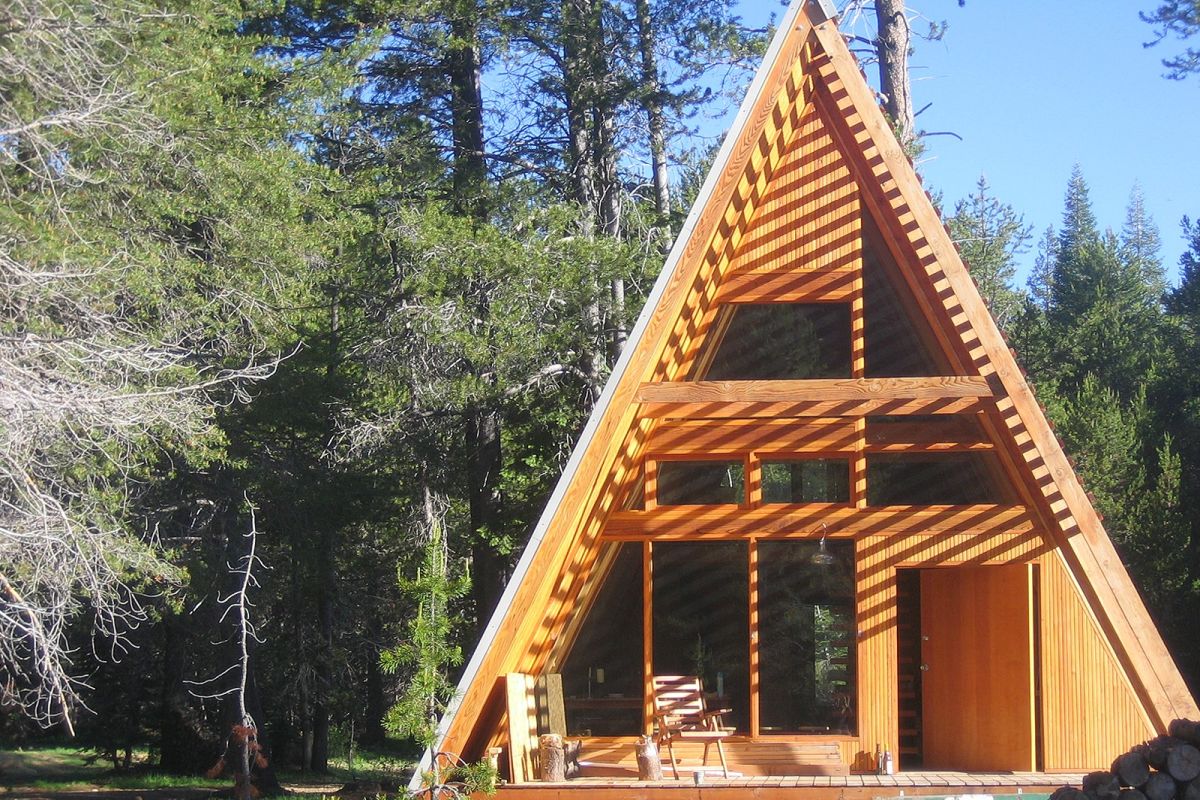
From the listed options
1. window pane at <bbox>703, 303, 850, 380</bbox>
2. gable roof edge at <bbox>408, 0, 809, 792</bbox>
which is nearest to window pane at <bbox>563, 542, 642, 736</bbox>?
gable roof edge at <bbox>408, 0, 809, 792</bbox>

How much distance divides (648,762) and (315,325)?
8325 millimetres

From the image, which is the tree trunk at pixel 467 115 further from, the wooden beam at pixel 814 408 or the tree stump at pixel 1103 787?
the tree stump at pixel 1103 787

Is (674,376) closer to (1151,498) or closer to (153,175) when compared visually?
(153,175)

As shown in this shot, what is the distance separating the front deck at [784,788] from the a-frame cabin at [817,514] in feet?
1.13

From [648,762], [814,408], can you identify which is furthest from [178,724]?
[814,408]

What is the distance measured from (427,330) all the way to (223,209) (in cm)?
268

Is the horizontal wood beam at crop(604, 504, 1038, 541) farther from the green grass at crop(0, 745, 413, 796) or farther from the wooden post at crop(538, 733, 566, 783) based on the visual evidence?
the green grass at crop(0, 745, 413, 796)

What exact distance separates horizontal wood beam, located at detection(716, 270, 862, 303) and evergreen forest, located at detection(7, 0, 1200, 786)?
140 inches

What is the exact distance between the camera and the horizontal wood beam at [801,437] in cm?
1022

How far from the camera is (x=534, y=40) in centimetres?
1652

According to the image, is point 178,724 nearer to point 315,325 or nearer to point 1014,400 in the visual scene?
point 315,325

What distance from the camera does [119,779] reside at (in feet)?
64.5

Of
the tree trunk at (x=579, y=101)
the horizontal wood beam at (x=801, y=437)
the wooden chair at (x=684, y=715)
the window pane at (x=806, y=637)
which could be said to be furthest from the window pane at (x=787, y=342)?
the tree trunk at (x=579, y=101)

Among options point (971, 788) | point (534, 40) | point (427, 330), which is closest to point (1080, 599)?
point (971, 788)
